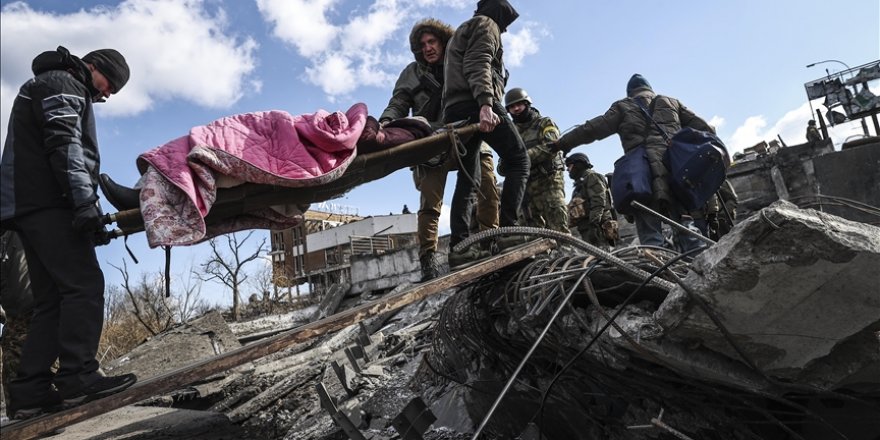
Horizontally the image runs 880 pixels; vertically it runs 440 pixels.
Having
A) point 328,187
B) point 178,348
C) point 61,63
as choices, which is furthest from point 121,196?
point 178,348

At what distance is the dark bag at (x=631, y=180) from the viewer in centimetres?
371

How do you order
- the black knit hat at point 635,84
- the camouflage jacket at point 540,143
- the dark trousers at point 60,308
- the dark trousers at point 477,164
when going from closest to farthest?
1. the dark trousers at point 60,308
2. the dark trousers at point 477,164
3. the black knit hat at point 635,84
4. the camouflage jacket at point 540,143

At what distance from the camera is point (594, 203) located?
263 inches

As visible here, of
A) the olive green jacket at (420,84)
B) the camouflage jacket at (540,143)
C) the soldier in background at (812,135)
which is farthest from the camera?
the soldier in background at (812,135)

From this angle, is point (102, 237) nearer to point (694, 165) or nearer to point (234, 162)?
point (234, 162)

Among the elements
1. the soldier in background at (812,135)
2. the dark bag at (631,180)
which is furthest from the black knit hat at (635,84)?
the soldier in background at (812,135)

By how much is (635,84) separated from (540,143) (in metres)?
1.23

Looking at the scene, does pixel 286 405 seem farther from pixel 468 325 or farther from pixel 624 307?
pixel 624 307

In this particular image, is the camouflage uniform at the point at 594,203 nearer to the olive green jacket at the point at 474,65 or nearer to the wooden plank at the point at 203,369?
the olive green jacket at the point at 474,65

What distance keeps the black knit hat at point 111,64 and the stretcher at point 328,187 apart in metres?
0.87

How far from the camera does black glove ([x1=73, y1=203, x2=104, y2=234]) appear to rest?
2137 millimetres

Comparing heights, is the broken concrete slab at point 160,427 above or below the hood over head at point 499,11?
below

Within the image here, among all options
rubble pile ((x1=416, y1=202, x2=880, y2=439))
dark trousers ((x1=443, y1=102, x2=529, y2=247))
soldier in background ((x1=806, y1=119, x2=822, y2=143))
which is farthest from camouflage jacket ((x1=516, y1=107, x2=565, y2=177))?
soldier in background ((x1=806, y1=119, x2=822, y2=143))

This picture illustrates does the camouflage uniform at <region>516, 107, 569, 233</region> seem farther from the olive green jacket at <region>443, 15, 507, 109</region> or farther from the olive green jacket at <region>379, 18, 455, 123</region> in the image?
the olive green jacket at <region>443, 15, 507, 109</region>
